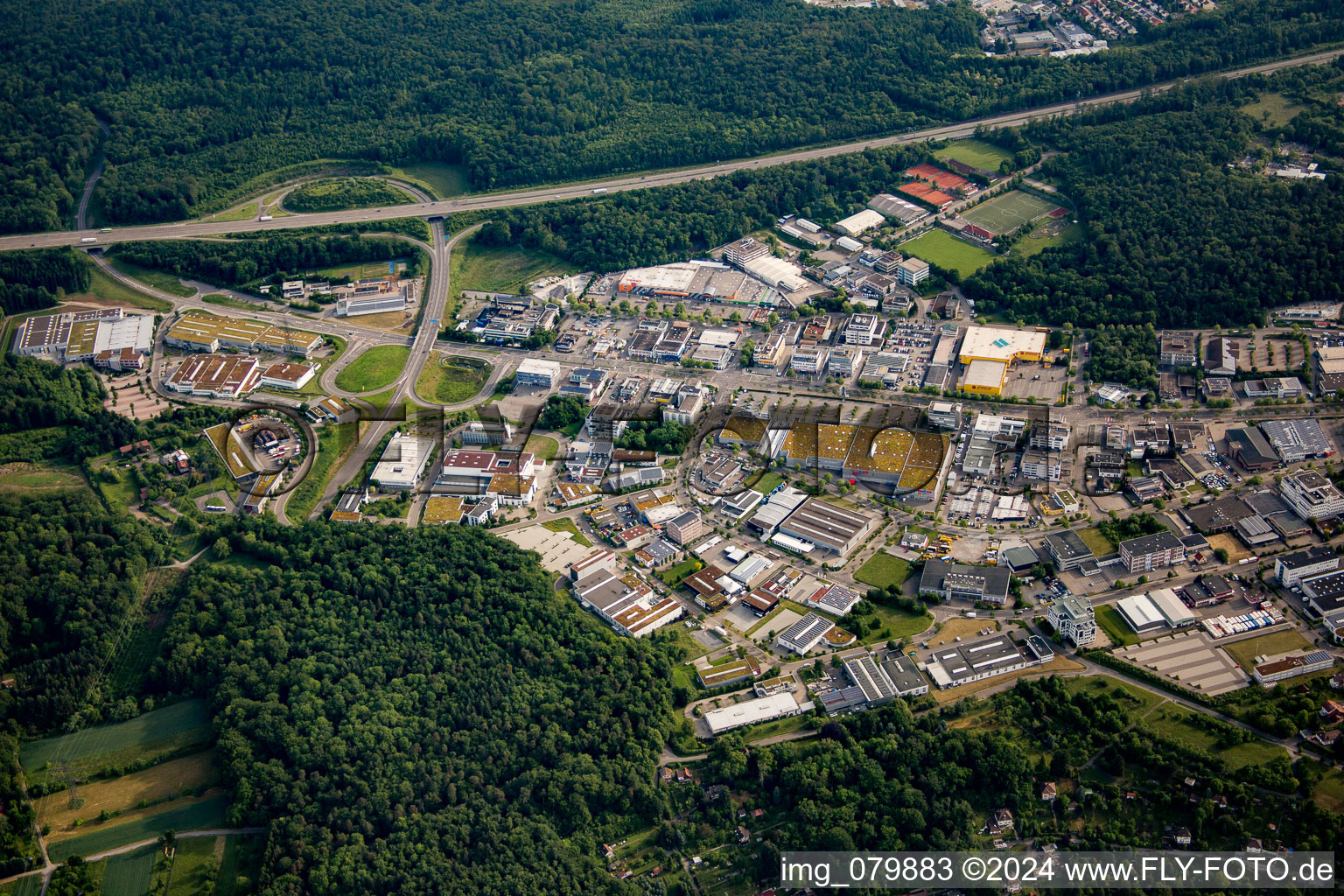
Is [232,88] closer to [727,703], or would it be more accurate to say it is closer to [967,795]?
[727,703]

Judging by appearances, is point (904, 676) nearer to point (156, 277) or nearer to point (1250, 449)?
point (1250, 449)

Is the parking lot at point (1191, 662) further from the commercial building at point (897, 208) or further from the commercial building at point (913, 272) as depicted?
the commercial building at point (897, 208)

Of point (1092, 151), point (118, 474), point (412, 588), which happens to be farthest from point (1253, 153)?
point (118, 474)

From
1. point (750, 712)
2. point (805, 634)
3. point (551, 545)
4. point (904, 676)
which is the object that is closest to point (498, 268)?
point (551, 545)

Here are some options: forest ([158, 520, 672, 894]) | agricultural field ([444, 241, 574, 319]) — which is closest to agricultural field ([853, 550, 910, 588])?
forest ([158, 520, 672, 894])

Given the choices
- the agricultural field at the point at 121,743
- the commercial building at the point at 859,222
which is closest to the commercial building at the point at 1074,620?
the commercial building at the point at 859,222

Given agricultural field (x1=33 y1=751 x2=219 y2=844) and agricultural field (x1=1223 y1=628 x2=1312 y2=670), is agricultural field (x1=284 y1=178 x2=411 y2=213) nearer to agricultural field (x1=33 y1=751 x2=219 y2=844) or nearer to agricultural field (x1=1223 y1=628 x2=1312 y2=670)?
agricultural field (x1=33 y1=751 x2=219 y2=844)
